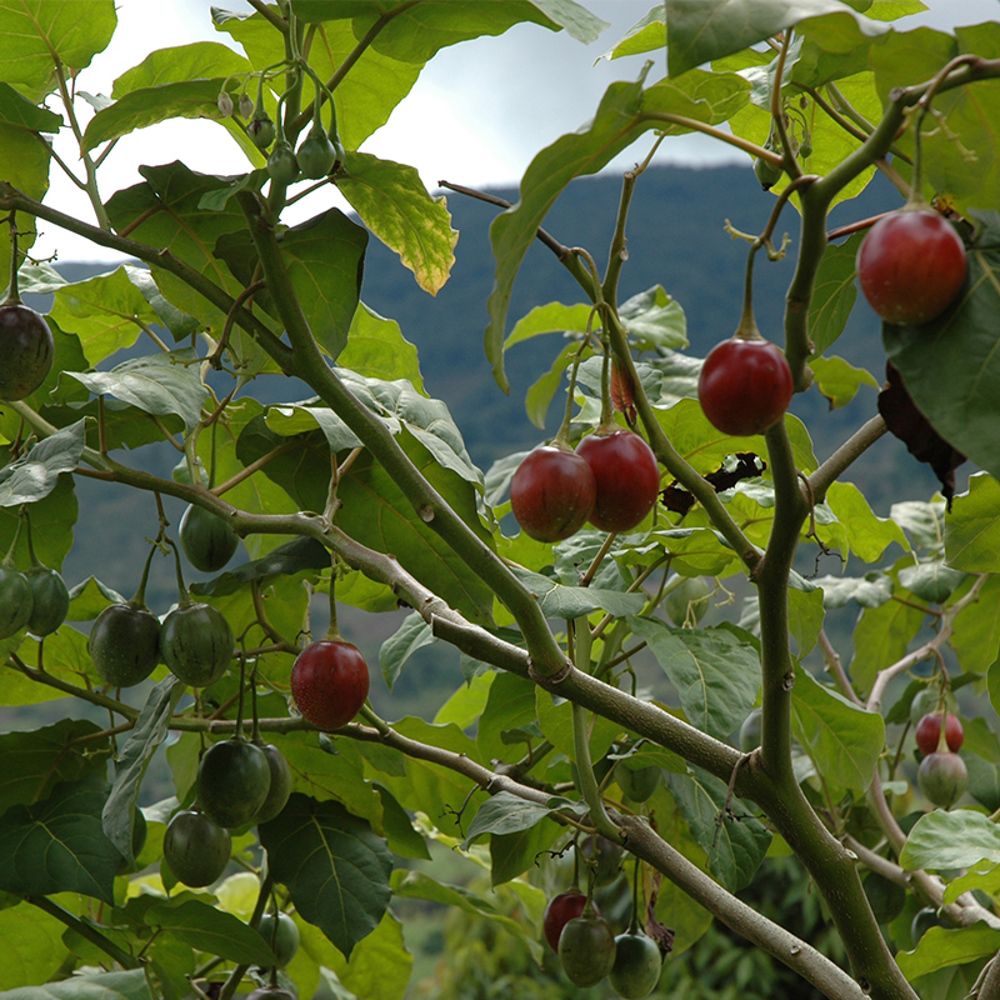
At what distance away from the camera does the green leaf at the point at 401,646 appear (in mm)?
901

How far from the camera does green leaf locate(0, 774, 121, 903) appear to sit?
86cm

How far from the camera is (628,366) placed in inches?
23.4

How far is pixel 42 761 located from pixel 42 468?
1.42 ft

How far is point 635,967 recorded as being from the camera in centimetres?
93

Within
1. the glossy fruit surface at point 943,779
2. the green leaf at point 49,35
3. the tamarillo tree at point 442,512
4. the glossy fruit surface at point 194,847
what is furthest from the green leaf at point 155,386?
the glossy fruit surface at point 943,779

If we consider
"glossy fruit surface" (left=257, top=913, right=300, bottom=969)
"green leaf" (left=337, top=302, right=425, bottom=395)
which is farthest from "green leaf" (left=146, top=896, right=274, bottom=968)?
"green leaf" (left=337, top=302, right=425, bottom=395)

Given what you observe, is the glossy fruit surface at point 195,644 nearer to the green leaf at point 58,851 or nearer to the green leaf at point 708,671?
the green leaf at point 58,851

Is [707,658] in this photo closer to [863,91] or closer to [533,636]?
[533,636]

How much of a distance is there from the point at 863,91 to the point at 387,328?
0.51 meters

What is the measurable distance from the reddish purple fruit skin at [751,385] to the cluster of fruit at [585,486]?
0.36 feet

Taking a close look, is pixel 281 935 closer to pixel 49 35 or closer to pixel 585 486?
pixel 585 486

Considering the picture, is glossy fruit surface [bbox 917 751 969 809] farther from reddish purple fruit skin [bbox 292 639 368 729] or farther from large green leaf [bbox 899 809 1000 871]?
reddish purple fruit skin [bbox 292 639 368 729]

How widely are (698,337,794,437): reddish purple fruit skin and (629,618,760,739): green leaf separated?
321mm

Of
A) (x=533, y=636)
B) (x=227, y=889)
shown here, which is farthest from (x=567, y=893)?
(x=227, y=889)
